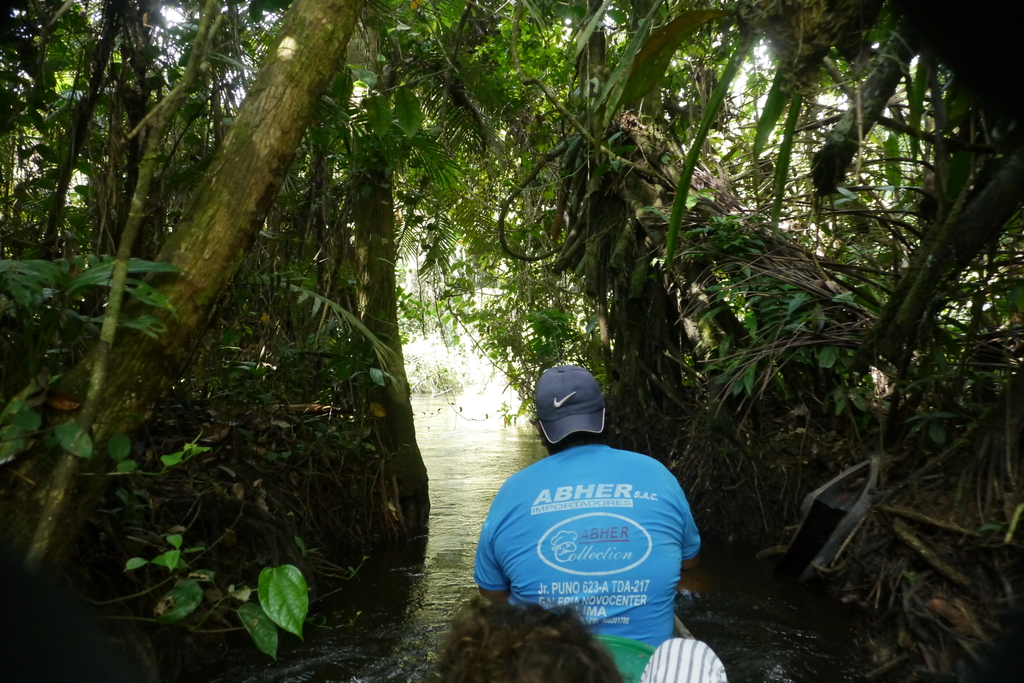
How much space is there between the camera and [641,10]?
17.8ft

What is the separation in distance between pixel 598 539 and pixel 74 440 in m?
1.35

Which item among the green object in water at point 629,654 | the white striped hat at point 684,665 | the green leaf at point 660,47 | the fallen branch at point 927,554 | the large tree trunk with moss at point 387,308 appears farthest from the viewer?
the large tree trunk with moss at point 387,308

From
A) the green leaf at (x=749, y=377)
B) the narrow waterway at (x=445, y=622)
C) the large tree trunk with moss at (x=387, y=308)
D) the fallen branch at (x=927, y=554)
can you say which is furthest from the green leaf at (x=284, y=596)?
the large tree trunk with moss at (x=387, y=308)

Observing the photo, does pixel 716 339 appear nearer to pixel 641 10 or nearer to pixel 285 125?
pixel 641 10

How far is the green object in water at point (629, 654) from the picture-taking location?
176 centimetres

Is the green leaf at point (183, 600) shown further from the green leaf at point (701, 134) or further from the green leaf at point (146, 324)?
the green leaf at point (701, 134)

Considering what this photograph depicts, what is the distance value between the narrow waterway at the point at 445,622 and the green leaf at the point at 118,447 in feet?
5.82

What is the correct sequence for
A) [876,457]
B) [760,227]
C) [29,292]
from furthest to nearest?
[760,227] < [876,457] < [29,292]

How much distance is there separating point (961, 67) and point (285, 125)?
1.84m

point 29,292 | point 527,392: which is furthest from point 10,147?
point 527,392

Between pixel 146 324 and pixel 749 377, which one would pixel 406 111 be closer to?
pixel 146 324

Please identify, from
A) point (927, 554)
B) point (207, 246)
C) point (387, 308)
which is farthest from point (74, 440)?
point (387, 308)

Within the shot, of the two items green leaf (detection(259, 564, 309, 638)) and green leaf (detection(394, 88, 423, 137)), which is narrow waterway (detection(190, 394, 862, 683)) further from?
green leaf (detection(394, 88, 423, 137))

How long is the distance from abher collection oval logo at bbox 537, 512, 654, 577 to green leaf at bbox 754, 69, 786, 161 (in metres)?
1.00
